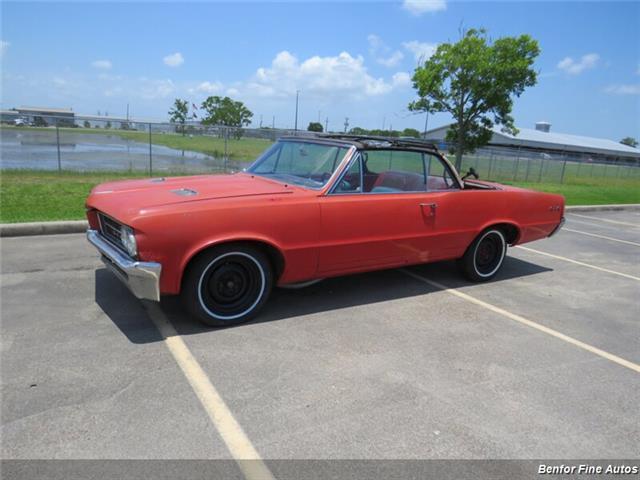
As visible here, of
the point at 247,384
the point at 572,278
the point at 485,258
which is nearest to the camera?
the point at 247,384

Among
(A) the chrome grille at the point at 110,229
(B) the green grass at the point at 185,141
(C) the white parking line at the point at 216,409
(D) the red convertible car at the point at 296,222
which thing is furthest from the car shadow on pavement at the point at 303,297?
(B) the green grass at the point at 185,141

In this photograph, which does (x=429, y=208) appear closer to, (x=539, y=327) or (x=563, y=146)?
(x=539, y=327)

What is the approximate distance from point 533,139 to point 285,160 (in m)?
73.8

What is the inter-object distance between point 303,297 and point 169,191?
5.54 feet

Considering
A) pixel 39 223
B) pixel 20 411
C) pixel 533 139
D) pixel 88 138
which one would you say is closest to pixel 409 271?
pixel 20 411

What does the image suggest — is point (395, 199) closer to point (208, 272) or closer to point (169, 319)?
point (208, 272)

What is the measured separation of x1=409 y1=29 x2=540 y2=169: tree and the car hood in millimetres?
16549

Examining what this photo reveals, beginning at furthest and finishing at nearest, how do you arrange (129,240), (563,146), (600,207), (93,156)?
(563,146) < (93,156) < (600,207) < (129,240)

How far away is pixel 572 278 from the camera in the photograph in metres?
6.35

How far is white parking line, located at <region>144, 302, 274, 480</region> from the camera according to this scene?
2432 mm

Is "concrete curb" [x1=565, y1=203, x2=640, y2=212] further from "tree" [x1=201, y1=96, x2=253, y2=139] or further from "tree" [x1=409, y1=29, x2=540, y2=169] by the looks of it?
"tree" [x1=201, y1=96, x2=253, y2=139]

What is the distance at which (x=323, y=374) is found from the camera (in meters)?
3.38

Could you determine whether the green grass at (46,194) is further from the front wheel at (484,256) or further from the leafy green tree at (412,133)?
the leafy green tree at (412,133)

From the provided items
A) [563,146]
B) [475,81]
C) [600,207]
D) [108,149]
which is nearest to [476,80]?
[475,81]
